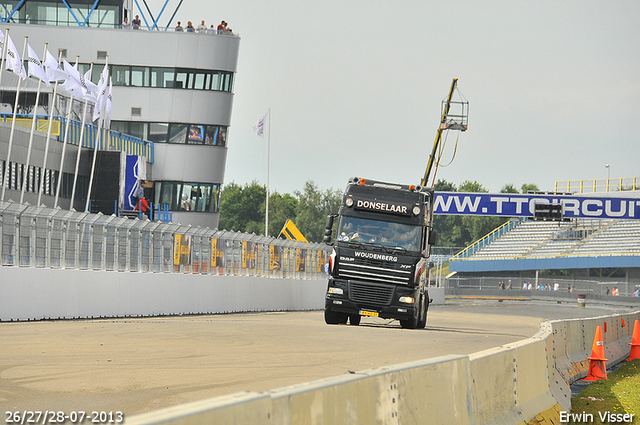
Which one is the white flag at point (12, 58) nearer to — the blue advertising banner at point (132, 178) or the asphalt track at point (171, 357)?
the asphalt track at point (171, 357)

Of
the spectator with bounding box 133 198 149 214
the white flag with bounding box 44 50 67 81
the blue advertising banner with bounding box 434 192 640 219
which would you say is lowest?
the spectator with bounding box 133 198 149 214

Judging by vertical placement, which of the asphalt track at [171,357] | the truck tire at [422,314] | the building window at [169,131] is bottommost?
the asphalt track at [171,357]

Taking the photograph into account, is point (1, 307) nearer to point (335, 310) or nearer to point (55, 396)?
point (335, 310)

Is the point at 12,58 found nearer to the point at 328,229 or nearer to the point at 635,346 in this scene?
the point at 328,229

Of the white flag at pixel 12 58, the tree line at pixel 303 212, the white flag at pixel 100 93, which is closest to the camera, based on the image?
the white flag at pixel 12 58

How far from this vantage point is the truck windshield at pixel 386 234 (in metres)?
21.6

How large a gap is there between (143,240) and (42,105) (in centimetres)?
3422

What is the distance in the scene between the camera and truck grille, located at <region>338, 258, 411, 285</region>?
21.6 m

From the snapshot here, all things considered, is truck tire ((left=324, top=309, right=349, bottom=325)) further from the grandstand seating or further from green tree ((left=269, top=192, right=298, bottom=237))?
green tree ((left=269, top=192, right=298, bottom=237))

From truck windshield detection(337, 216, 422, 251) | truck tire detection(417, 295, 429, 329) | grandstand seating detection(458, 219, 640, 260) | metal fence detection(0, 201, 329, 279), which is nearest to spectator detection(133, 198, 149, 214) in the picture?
metal fence detection(0, 201, 329, 279)

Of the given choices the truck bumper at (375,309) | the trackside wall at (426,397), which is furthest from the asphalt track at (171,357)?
the trackside wall at (426,397)

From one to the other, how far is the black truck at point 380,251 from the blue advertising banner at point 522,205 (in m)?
35.8

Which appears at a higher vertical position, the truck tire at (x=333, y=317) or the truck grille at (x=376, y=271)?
the truck grille at (x=376, y=271)

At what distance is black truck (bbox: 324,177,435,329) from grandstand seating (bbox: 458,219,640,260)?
55.1m
